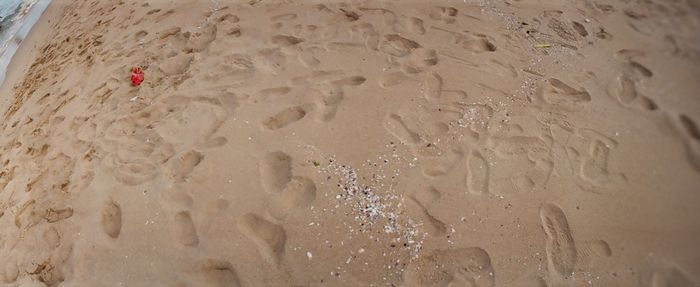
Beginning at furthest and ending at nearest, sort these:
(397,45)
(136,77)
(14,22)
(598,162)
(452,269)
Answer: (14,22) < (136,77) < (397,45) < (598,162) < (452,269)

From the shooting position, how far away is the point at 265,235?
289 cm

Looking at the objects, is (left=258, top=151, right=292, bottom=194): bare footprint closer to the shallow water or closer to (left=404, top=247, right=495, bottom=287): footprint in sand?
(left=404, top=247, right=495, bottom=287): footprint in sand

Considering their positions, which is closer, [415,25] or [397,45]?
[397,45]

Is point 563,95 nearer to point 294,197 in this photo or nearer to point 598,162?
point 598,162

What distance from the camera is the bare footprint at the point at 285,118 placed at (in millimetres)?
3494

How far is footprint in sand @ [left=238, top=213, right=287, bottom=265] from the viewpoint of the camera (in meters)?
2.82

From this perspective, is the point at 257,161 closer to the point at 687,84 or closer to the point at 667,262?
the point at 667,262

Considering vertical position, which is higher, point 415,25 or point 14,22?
point 415,25

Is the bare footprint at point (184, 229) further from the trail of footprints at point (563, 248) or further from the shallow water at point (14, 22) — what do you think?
the shallow water at point (14, 22)

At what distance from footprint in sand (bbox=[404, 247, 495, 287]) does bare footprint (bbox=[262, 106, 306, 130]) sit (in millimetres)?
1399

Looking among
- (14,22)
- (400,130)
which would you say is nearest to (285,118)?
(400,130)

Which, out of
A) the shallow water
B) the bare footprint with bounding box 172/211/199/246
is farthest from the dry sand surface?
the shallow water

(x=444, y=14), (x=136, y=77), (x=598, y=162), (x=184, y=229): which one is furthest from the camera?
(x=444, y=14)

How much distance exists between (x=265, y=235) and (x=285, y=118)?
0.98 m
